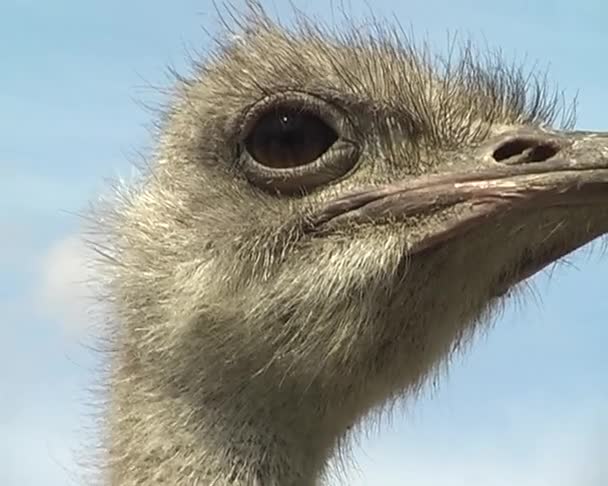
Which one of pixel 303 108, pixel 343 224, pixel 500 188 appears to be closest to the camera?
pixel 500 188

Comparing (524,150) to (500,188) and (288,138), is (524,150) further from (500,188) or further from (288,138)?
(288,138)

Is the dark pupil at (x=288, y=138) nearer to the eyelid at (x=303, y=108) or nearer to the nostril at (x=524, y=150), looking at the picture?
the eyelid at (x=303, y=108)

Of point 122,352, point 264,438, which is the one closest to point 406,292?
point 264,438

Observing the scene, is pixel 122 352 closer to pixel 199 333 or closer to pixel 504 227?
pixel 199 333

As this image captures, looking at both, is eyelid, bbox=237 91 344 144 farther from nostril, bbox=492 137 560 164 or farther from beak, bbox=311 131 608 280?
nostril, bbox=492 137 560 164

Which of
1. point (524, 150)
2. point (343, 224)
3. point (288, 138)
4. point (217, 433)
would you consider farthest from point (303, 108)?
point (217, 433)

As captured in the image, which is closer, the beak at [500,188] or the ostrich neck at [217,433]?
the beak at [500,188]

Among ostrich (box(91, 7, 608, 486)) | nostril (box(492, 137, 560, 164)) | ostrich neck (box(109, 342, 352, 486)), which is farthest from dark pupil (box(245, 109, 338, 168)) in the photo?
ostrich neck (box(109, 342, 352, 486))

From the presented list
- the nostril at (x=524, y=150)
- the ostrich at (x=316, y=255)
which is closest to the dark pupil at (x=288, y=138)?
the ostrich at (x=316, y=255)
